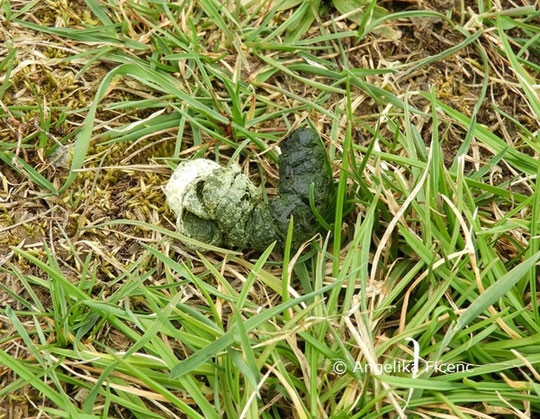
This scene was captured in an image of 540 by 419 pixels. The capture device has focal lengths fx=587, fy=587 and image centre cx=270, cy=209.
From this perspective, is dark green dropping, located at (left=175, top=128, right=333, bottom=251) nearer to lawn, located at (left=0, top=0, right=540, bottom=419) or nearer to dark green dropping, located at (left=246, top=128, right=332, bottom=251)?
dark green dropping, located at (left=246, top=128, right=332, bottom=251)

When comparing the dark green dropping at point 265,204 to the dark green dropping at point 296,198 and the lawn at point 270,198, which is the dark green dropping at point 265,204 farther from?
the lawn at point 270,198

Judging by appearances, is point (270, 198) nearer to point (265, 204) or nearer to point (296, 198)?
point (265, 204)

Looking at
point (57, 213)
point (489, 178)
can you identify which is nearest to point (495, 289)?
point (489, 178)

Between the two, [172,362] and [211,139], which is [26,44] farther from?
[172,362]

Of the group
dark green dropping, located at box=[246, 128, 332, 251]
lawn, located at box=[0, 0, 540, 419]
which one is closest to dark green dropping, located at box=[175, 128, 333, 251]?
dark green dropping, located at box=[246, 128, 332, 251]

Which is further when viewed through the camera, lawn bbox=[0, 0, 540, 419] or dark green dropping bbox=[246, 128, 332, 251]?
dark green dropping bbox=[246, 128, 332, 251]

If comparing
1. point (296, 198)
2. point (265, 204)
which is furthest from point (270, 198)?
point (296, 198)

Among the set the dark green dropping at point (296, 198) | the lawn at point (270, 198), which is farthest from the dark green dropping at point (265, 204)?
the lawn at point (270, 198)

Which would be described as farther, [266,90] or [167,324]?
[266,90]
